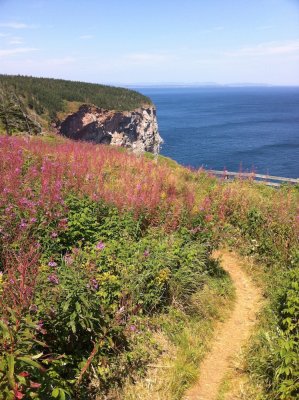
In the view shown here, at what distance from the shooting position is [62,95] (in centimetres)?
9738

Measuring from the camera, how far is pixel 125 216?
7438 mm

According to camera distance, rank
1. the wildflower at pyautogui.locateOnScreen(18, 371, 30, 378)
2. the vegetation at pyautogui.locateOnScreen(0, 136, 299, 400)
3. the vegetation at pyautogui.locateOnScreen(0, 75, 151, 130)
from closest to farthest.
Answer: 1. the wildflower at pyautogui.locateOnScreen(18, 371, 30, 378)
2. the vegetation at pyautogui.locateOnScreen(0, 136, 299, 400)
3. the vegetation at pyautogui.locateOnScreen(0, 75, 151, 130)

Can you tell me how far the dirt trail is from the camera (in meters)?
5.13

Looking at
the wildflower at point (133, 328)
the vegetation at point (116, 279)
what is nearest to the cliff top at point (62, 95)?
the vegetation at point (116, 279)

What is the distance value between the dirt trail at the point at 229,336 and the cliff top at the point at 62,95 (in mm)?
75061

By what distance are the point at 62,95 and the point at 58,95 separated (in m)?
1.78

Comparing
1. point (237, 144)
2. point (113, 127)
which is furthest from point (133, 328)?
point (237, 144)

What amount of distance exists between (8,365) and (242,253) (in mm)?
7411

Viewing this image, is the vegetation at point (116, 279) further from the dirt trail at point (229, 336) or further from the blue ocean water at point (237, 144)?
the blue ocean water at point (237, 144)

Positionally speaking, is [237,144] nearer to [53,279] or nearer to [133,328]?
[133,328]

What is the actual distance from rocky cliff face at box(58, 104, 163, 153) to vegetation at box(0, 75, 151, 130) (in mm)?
2934

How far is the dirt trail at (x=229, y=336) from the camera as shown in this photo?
5.13 m

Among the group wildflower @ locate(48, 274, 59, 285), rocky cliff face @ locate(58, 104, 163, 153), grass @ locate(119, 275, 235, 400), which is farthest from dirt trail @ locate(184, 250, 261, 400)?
rocky cliff face @ locate(58, 104, 163, 153)

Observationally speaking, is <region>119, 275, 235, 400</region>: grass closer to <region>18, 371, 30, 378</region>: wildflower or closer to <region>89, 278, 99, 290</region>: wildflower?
<region>89, 278, 99, 290</region>: wildflower
